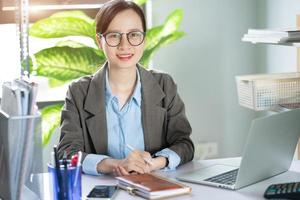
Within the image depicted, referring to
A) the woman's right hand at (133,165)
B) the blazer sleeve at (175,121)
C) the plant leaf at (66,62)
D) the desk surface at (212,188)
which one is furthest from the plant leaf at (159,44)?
the woman's right hand at (133,165)

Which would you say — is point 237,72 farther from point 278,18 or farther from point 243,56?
point 278,18

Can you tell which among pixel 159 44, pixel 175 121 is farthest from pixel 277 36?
pixel 159 44

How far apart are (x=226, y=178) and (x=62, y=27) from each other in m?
1.51

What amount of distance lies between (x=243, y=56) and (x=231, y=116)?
1.18 feet

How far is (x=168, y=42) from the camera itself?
10.9ft

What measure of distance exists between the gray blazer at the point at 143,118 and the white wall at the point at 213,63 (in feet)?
4.21

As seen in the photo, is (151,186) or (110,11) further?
(110,11)

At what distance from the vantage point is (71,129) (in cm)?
221

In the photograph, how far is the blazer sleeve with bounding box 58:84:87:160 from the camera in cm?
217

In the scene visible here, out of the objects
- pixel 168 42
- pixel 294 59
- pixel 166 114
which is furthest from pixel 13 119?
pixel 294 59

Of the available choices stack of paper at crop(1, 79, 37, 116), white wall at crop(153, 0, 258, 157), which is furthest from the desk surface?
white wall at crop(153, 0, 258, 157)

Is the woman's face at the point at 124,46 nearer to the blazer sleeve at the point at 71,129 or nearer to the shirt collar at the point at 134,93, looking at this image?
the shirt collar at the point at 134,93

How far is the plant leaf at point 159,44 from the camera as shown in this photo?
3.27m

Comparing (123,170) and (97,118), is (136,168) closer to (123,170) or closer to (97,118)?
(123,170)
